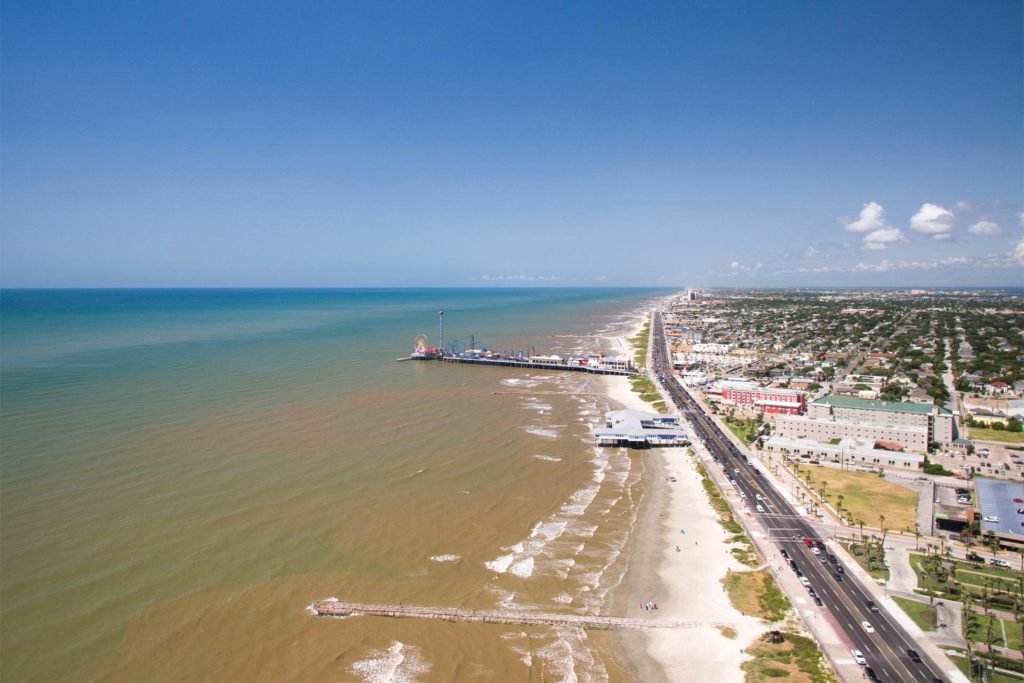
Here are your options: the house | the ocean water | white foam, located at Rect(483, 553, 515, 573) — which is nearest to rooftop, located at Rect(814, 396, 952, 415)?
the ocean water

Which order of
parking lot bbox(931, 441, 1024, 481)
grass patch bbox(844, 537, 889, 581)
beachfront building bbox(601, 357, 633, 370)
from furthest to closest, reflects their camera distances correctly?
1. beachfront building bbox(601, 357, 633, 370)
2. parking lot bbox(931, 441, 1024, 481)
3. grass patch bbox(844, 537, 889, 581)

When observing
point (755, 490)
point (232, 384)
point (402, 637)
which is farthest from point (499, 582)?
point (232, 384)

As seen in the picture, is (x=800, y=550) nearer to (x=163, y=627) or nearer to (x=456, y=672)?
(x=456, y=672)

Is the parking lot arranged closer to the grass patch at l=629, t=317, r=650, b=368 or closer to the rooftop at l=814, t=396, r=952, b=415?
the rooftop at l=814, t=396, r=952, b=415

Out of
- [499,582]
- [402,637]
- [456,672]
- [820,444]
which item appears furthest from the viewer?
[820,444]

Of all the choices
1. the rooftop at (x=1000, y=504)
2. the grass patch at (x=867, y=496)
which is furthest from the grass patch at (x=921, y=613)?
the rooftop at (x=1000, y=504)

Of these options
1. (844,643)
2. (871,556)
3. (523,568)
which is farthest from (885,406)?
(523,568)
